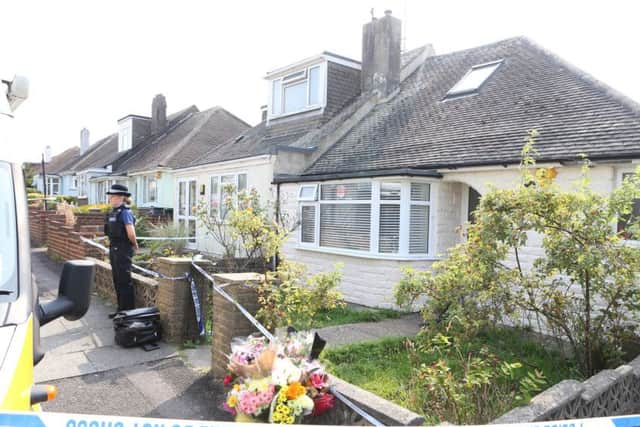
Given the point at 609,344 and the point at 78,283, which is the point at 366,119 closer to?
the point at 609,344

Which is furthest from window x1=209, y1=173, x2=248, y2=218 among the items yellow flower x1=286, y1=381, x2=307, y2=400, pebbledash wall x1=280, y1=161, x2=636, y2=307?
yellow flower x1=286, y1=381, x2=307, y2=400

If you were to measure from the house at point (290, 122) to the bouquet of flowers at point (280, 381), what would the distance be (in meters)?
9.42

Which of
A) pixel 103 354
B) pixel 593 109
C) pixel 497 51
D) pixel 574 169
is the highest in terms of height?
pixel 497 51

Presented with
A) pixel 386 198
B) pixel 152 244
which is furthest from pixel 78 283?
pixel 152 244

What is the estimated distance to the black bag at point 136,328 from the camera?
6035 mm

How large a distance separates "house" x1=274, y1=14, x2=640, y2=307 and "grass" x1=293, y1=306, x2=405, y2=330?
65cm

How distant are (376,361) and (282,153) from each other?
25.7 ft

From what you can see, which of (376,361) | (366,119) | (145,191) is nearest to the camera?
(376,361)

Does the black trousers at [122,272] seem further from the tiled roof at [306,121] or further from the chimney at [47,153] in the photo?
the chimney at [47,153]

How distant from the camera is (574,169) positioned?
24.3 feet

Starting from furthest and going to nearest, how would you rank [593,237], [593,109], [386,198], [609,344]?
1. [386,198]
2. [593,109]
3. [609,344]
4. [593,237]

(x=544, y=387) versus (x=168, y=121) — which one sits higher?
(x=168, y=121)

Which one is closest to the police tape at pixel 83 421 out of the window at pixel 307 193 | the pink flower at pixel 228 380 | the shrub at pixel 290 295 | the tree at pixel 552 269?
the pink flower at pixel 228 380

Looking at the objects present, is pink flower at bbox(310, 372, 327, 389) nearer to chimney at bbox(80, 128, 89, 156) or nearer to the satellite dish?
the satellite dish
